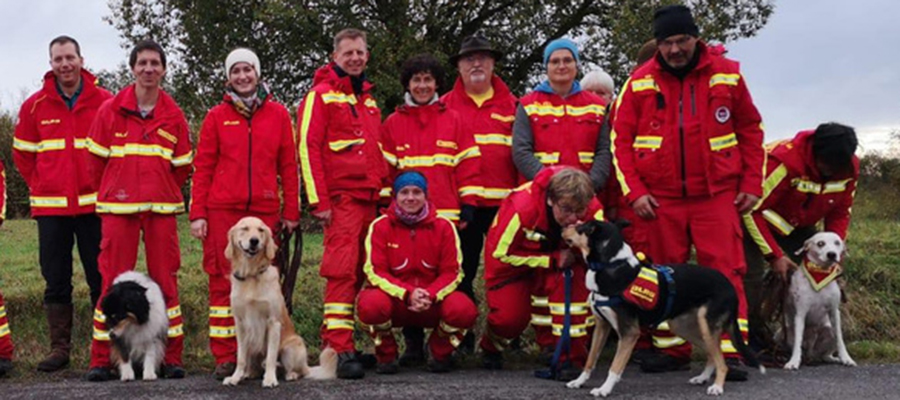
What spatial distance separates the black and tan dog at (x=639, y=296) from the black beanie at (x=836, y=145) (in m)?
1.55

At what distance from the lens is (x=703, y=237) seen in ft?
18.4

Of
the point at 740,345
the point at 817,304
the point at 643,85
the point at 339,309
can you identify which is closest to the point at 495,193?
the point at 643,85

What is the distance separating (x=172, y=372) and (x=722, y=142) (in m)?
4.17

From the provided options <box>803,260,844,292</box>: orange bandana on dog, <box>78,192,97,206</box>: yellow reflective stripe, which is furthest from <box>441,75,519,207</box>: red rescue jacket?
<box>78,192,97,206</box>: yellow reflective stripe

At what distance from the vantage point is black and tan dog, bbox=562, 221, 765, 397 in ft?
16.3

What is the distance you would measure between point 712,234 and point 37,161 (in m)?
5.00

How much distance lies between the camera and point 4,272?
31.2 feet

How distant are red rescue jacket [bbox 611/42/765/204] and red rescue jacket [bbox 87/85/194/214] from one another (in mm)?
3237

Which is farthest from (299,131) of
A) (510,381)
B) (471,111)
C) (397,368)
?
(510,381)

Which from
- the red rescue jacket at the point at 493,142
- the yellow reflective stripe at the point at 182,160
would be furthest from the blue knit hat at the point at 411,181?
the yellow reflective stripe at the point at 182,160

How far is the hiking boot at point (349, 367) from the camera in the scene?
18.1 ft

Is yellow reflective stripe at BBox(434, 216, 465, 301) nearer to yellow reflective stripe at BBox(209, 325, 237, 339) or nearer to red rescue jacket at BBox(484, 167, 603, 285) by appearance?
red rescue jacket at BBox(484, 167, 603, 285)

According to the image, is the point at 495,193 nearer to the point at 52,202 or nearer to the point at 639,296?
the point at 639,296

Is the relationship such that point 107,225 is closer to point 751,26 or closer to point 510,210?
point 510,210
